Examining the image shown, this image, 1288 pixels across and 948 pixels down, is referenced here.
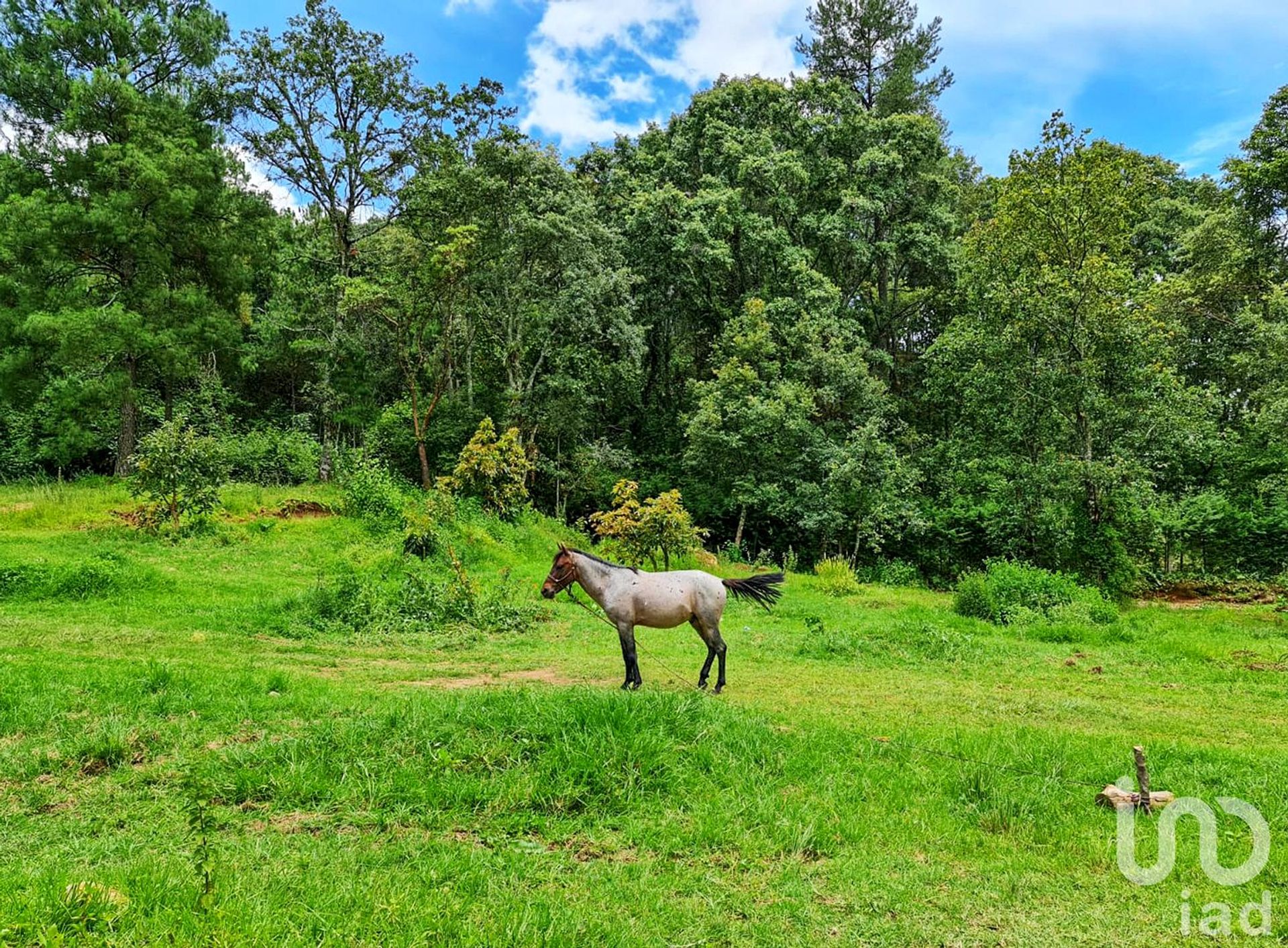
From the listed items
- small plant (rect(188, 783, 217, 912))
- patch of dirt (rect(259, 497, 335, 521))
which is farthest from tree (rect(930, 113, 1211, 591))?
small plant (rect(188, 783, 217, 912))

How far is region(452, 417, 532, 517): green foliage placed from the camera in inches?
719

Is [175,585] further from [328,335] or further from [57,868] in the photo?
[328,335]

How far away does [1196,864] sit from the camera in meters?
4.06

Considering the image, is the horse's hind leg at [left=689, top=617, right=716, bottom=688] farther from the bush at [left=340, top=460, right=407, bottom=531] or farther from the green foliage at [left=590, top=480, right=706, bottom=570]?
the bush at [left=340, top=460, right=407, bottom=531]

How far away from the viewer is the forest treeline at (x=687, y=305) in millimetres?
19609

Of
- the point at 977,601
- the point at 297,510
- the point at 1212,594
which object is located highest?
the point at 297,510

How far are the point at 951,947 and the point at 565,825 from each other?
7.60 ft

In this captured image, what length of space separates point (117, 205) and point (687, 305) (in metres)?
20.9

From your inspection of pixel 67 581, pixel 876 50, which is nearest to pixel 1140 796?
pixel 67 581

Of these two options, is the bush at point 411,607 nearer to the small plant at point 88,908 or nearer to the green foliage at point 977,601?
the small plant at point 88,908

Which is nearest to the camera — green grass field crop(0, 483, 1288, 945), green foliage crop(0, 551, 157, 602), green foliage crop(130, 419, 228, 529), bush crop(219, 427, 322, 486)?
green grass field crop(0, 483, 1288, 945)

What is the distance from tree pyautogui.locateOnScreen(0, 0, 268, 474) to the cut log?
24958 mm

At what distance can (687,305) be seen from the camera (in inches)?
1238

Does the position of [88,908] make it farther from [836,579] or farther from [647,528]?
[836,579]
